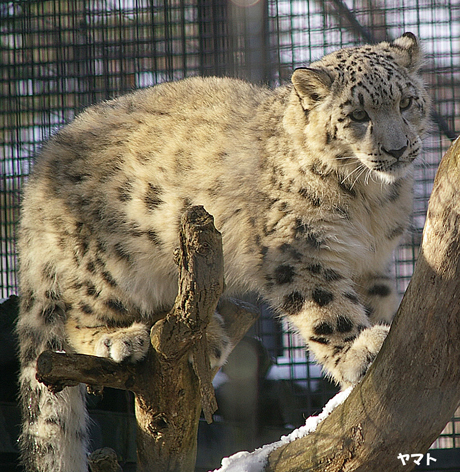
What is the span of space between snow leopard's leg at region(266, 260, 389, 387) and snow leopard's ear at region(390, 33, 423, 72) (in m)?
0.88

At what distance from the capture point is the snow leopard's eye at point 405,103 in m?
2.63

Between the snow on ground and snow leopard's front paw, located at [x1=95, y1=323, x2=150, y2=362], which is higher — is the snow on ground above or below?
below

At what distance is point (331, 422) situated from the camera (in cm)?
203

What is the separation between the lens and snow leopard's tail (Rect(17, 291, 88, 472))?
9.14 feet

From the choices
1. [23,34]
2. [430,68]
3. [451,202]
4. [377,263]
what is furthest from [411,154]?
[23,34]

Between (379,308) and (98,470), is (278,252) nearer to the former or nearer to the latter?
(379,308)

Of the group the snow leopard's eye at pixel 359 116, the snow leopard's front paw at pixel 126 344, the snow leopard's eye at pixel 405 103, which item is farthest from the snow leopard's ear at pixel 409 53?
the snow leopard's front paw at pixel 126 344

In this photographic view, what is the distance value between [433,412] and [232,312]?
4.21 ft

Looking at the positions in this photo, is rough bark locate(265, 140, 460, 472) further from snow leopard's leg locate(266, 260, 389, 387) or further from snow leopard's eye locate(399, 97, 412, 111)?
snow leopard's eye locate(399, 97, 412, 111)

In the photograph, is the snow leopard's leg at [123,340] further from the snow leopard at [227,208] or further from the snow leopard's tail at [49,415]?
the snow leopard's tail at [49,415]

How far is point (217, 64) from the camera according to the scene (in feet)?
14.8

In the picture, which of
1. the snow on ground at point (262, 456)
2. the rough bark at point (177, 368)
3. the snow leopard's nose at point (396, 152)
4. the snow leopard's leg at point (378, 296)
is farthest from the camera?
the snow leopard's leg at point (378, 296)

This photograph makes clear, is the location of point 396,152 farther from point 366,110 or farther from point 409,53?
point 409,53

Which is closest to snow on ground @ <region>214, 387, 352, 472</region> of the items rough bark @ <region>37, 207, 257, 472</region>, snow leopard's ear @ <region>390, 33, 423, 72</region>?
rough bark @ <region>37, 207, 257, 472</region>
